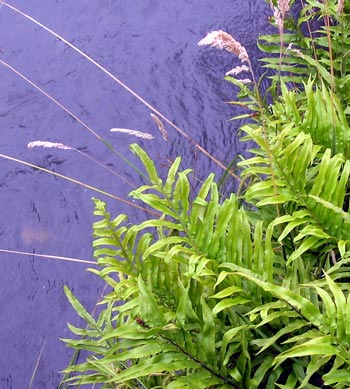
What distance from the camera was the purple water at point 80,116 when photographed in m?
2.33

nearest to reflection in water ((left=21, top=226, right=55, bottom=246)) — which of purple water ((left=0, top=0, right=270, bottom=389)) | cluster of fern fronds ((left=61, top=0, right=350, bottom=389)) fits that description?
purple water ((left=0, top=0, right=270, bottom=389))

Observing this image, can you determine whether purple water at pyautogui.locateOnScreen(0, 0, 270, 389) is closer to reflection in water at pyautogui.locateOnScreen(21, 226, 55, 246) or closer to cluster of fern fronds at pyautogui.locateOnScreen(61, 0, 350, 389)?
reflection in water at pyautogui.locateOnScreen(21, 226, 55, 246)

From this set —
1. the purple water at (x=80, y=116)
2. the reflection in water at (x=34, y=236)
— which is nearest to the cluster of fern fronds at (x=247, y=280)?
the purple water at (x=80, y=116)

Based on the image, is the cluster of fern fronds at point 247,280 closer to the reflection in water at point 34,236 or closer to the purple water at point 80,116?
the purple water at point 80,116

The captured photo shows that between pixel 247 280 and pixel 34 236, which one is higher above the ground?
pixel 247 280

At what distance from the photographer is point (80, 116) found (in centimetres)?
282

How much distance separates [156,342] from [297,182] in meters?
0.49

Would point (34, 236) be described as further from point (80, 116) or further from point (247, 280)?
point (247, 280)

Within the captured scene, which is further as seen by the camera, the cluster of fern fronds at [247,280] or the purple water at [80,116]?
the purple water at [80,116]

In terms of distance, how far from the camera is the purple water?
91.7 inches

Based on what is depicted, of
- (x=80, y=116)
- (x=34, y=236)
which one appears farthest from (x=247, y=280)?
(x=80, y=116)

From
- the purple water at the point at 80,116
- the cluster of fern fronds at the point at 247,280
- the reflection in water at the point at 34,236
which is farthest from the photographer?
the reflection in water at the point at 34,236

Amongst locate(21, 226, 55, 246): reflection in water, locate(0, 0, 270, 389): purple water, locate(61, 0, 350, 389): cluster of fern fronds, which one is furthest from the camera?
locate(21, 226, 55, 246): reflection in water

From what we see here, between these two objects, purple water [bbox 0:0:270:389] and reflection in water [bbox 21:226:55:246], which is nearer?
purple water [bbox 0:0:270:389]
